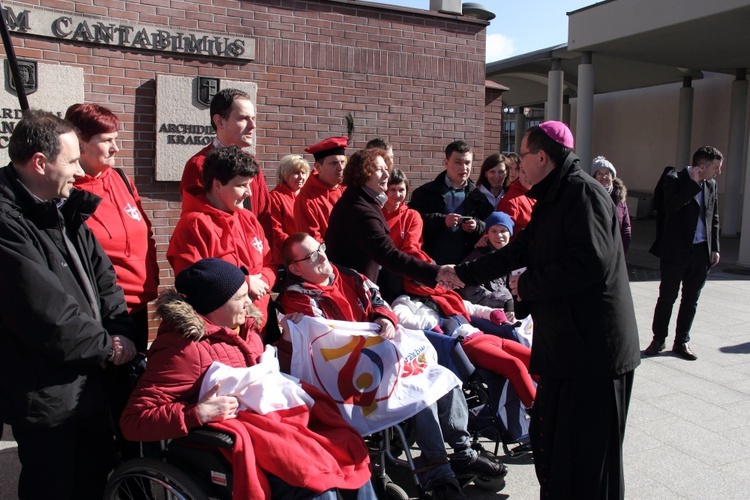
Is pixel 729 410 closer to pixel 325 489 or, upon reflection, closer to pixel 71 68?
pixel 325 489

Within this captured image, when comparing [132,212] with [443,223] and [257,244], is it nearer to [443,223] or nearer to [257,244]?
[257,244]

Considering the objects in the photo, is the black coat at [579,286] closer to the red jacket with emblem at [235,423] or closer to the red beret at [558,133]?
the red beret at [558,133]

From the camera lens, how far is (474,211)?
5.33m

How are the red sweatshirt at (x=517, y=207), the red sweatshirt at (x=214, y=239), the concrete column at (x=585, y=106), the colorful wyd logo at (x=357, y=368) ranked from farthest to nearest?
the concrete column at (x=585, y=106) < the red sweatshirt at (x=517, y=207) < the colorful wyd logo at (x=357, y=368) < the red sweatshirt at (x=214, y=239)

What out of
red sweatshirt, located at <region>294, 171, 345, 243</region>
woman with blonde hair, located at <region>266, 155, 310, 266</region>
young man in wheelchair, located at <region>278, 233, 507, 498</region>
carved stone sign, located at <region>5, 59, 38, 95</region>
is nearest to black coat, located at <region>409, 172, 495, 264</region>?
red sweatshirt, located at <region>294, 171, 345, 243</region>

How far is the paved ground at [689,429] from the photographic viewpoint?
12.1 feet

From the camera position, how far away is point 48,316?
2.38 m

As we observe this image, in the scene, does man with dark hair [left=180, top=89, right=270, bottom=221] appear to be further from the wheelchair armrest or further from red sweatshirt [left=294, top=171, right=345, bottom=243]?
the wheelchair armrest

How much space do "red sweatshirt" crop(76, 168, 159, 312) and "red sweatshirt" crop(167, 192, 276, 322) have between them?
0.59 ft

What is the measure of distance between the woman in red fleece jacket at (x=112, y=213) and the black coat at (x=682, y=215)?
16.1 feet

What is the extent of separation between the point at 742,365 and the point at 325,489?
4.96m

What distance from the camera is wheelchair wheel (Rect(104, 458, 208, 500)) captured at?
2500mm

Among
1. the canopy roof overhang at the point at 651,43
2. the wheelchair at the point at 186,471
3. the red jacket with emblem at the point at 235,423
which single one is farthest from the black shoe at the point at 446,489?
the canopy roof overhang at the point at 651,43

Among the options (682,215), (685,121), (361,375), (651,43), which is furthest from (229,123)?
(685,121)
